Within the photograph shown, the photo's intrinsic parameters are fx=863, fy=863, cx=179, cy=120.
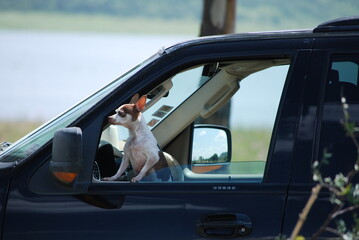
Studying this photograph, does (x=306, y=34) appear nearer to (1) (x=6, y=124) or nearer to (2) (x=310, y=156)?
(2) (x=310, y=156)

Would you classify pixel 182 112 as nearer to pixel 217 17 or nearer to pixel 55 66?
pixel 217 17

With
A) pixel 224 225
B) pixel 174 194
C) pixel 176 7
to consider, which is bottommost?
pixel 224 225

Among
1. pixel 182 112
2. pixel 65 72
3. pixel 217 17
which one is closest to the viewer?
pixel 182 112

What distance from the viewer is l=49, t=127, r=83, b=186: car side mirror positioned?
3670mm

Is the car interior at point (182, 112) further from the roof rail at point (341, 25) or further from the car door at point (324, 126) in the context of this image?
the car door at point (324, 126)

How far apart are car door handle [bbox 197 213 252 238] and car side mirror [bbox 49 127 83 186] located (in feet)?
1.96

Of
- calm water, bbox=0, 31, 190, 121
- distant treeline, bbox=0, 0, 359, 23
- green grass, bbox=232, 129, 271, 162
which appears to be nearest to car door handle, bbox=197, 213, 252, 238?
green grass, bbox=232, 129, 271, 162

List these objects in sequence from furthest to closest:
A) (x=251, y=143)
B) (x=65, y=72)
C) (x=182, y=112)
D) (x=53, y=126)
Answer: (x=65, y=72)
(x=251, y=143)
(x=182, y=112)
(x=53, y=126)

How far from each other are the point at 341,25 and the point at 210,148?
1128 mm

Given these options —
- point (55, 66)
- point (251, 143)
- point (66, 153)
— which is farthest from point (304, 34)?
point (55, 66)

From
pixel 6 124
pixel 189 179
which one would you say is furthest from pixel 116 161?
pixel 6 124

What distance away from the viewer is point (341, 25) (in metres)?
4.00

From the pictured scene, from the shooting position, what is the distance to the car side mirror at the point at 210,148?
4.34m

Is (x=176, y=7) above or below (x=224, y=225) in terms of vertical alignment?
above
